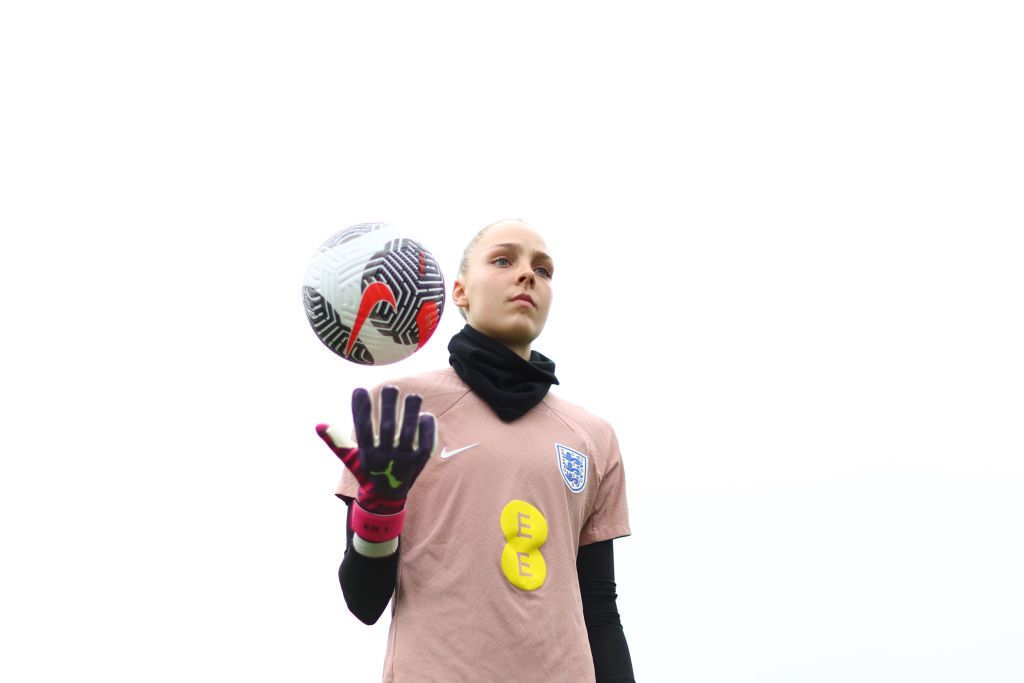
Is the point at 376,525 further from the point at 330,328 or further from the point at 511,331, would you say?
the point at 511,331

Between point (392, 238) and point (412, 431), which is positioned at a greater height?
point (392, 238)

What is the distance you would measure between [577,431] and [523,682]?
3.51 feet

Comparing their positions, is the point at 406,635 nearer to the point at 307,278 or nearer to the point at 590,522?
the point at 590,522

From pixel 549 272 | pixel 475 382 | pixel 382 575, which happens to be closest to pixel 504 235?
pixel 549 272

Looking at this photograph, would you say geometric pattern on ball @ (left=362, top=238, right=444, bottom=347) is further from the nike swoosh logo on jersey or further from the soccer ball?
the nike swoosh logo on jersey

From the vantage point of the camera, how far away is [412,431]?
3.26 metres

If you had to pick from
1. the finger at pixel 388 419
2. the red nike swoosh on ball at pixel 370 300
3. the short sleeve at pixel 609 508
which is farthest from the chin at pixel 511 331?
the finger at pixel 388 419

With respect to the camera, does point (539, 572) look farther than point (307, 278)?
No

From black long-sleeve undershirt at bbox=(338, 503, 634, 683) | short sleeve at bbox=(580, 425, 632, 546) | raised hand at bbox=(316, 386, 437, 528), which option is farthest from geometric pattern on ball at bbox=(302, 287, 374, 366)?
short sleeve at bbox=(580, 425, 632, 546)

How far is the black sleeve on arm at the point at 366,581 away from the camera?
11.8 ft

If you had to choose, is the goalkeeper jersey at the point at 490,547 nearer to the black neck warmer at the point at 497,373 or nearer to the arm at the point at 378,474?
the black neck warmer at the point at 497,373

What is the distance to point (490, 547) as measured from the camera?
370 centimetres

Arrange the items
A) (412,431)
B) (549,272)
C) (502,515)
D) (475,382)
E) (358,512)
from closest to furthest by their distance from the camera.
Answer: (412,431) < (358,512) < (502,515) < (475,382) < (549,272)

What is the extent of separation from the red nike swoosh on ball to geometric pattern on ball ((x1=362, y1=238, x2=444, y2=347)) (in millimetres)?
14
